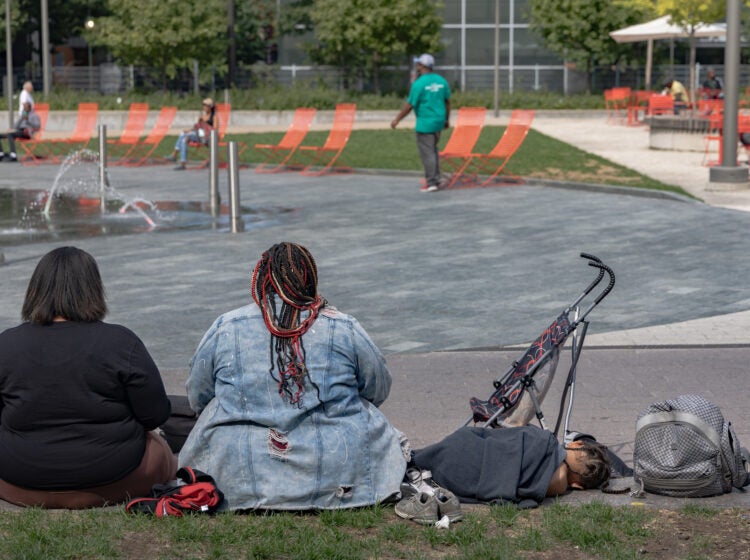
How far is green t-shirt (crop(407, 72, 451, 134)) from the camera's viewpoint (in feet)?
61.8

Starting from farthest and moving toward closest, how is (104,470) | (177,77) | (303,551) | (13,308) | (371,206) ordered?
(177,77)
(371,206)
(13,308)
(104,470)
(303,551)

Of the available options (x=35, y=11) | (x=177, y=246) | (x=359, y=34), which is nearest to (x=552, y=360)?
(x=177, y=246)

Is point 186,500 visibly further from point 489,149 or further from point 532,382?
point 489,149

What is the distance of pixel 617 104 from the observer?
139 ft

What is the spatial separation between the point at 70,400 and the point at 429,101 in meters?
14.2

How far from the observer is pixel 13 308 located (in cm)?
1025

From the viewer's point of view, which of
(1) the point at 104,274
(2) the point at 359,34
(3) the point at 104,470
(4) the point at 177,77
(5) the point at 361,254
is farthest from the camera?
(4) the point at 177,77

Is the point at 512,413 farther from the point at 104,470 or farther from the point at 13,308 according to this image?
the point at 13,308

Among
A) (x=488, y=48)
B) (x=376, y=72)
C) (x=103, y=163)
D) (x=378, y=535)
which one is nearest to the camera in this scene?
(x=378, y=535)

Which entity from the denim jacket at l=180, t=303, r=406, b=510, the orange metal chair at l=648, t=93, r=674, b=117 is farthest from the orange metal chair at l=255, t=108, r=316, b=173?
the denim jacket at l=180, t=303, r=406, b=510

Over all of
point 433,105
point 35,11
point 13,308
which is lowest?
point 13,308

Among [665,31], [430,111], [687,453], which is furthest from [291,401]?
[665,31]

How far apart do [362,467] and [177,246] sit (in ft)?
28.8

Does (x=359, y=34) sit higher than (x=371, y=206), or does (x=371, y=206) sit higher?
(x=359, y=34)
